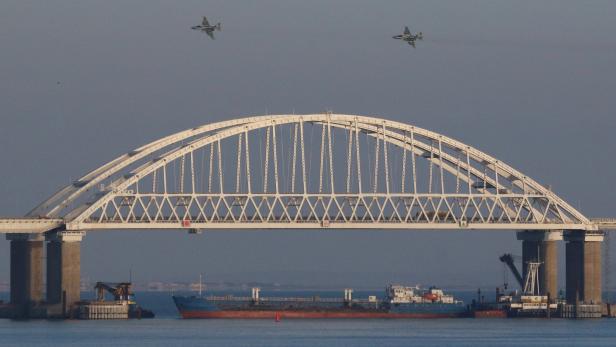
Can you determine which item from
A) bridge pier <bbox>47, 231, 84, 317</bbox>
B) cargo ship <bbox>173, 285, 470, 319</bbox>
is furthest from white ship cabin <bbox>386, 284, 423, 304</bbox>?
bridge pier <bbox>47, 231, 84, 317</bbox>

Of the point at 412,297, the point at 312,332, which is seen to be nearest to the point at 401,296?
the point at 412,297

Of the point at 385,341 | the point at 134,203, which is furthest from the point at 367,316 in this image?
the point at 385,341

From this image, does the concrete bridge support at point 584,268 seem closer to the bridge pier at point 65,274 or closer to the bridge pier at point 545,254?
the bridge pier at point 545,254

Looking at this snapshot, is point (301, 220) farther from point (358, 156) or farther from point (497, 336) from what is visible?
point (497, 336)

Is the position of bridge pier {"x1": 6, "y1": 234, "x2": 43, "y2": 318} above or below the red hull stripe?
above

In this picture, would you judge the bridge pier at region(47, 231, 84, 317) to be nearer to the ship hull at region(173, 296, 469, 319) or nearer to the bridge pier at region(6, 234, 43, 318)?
the bridge pier at region(6, 234, 43, 318)

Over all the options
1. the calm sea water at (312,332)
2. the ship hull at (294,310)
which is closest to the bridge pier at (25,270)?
the calm sea water at (312,332)
